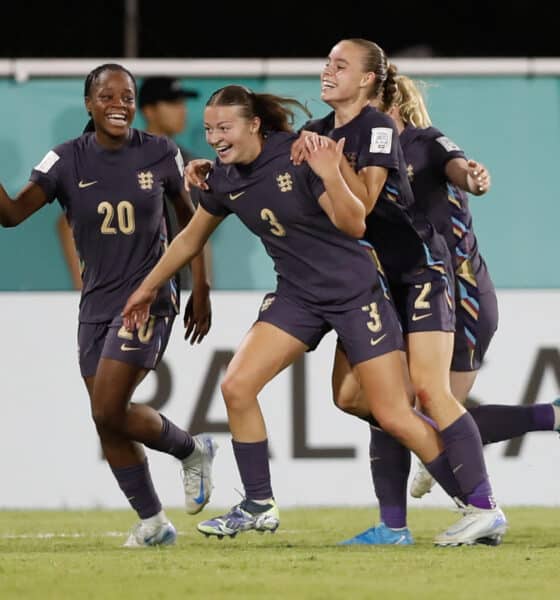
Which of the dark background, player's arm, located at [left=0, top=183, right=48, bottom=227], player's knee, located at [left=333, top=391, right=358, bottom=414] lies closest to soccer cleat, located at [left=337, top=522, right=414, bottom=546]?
player's knee, located at [left=333, top=391, right=358, bottom=414]

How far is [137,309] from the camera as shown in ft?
22.8

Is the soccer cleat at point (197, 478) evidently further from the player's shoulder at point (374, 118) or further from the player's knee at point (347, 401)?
the player's shoulder at point (374, 118)

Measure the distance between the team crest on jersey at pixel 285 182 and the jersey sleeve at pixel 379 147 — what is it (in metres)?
0.28

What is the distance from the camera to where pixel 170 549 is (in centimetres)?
691

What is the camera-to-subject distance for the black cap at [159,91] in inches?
396

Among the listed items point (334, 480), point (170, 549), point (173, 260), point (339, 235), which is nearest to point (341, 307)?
point (339, 235)

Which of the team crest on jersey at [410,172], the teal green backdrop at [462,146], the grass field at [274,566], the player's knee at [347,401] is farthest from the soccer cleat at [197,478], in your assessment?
the teal green backdrop at [462,146]

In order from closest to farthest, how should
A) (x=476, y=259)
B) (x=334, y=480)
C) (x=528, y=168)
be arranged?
(x=476, y=259)
(x=334, y=480)
(x=528, y=168)

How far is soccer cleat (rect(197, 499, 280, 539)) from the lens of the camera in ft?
22.1

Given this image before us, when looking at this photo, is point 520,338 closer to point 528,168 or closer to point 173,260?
point 528,168

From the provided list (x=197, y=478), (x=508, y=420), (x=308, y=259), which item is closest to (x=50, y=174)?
(x=308, y=259)

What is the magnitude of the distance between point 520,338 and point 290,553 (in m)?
3.22

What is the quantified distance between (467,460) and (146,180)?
1779mm

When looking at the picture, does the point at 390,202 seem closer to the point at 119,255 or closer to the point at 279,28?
the point at 119,255
